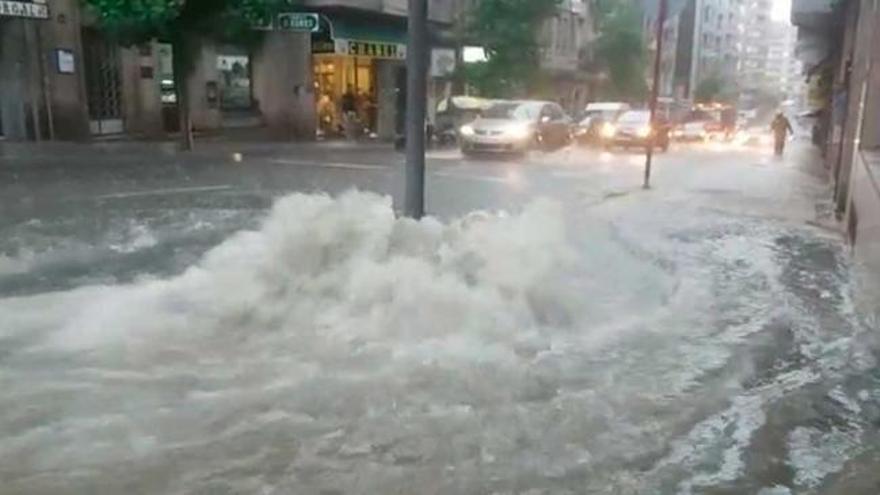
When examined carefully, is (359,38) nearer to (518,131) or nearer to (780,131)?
(518,131)

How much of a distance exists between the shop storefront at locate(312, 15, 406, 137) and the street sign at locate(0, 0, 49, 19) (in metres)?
9.48

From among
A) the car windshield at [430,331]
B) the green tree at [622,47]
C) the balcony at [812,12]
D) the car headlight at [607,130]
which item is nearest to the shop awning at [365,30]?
the car headlight at [607,130]

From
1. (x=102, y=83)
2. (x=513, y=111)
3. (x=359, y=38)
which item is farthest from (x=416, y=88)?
(x=359, y=38)

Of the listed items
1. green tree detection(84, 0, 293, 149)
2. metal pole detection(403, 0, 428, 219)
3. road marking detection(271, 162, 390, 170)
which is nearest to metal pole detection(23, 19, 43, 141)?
green tree detection(84, 0, 293, 149)

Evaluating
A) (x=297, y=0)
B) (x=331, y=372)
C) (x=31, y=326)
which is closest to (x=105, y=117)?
(x=297, y=0)

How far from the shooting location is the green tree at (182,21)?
19016 mm

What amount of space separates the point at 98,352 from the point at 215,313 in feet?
3.33

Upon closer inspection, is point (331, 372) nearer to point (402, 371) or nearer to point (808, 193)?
point (402, 371)

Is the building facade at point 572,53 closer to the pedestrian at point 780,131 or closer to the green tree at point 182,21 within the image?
the pedestrian at point 780,131

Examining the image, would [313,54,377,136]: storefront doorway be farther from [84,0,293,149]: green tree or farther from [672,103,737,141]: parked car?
[672,103,737,141]: parked car

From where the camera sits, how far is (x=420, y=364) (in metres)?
5.89

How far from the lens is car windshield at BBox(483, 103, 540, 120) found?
27.6 metres

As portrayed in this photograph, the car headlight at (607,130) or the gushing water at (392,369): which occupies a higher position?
the gushing water at (392,369)

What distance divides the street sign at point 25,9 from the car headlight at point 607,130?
1822 centimetres
